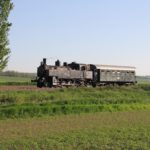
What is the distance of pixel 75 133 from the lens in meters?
18.3

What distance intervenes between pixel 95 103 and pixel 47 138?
53.8 ft

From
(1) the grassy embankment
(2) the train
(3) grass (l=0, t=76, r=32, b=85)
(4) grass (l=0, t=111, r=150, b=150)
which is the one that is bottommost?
(4) grass (l=0, t=111, r=150, b=150)

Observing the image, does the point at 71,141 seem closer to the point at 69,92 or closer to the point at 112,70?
the point at 69,92

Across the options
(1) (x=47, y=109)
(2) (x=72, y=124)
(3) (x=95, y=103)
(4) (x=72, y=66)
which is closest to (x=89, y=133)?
(2) (x=72, y=124)

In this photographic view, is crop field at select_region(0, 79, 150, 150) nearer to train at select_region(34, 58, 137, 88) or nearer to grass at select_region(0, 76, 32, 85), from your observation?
train at select_region(34, 58, 137, 88)

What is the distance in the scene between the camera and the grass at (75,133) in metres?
15.7

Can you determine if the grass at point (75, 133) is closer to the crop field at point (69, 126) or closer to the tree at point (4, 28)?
the crop field at point (69, 126)

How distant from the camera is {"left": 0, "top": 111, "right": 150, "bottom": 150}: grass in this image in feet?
51.4

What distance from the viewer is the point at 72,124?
21531mm

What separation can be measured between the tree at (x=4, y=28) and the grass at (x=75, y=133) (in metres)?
17.3

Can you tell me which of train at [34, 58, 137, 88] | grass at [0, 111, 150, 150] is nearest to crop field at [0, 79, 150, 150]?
grass at [0, 111, 150, 150]

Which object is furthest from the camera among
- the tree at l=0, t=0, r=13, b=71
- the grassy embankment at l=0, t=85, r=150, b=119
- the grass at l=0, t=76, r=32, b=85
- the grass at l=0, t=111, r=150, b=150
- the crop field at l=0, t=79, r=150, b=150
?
the grass at l=0, t=76, r=32, b=85

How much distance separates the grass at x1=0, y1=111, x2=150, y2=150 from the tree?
17.3 meters

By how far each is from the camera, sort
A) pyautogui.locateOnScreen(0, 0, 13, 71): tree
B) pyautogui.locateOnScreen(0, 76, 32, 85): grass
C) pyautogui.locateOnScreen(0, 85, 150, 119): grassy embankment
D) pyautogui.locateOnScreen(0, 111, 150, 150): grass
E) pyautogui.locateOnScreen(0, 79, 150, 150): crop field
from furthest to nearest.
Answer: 1. pyautogui.locateOnScreen(0, 76, 32, 85): grass
2. pyautogui.locateOnScreen(0, 0, 13, 71): tree
3. pyautogui.locateOnScreen(0, 85, 150, 119): grassy embankment
4. pyautogui.locateOnScreen(0, 79, 150, 150): crop field
5. pyautogui.locateOnScreen(0, 111, 150, 150): grass
